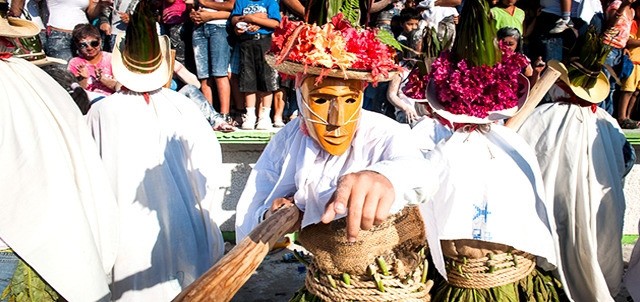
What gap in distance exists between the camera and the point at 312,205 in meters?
2.87

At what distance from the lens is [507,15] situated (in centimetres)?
796

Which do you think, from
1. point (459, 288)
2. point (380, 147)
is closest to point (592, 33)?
point (459, 288)

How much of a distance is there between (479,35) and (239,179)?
3.98 metres

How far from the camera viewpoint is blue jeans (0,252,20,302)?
375 centimetres

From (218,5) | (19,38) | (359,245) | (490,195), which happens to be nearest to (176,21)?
(218,5)

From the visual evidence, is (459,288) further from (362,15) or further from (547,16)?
(547,16)

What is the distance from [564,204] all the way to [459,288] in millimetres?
1844

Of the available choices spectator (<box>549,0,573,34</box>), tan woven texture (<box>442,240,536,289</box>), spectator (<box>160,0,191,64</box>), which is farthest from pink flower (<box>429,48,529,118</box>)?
spectator (<box>549,0,573,34</box>)

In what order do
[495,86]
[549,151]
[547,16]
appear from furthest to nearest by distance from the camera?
[547,16] → [549,151] → [495,86]

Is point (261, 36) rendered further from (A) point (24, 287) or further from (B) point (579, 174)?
(A) point (24, 287)

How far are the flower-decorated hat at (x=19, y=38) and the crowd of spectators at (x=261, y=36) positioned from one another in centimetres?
277

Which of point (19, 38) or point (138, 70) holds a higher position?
point (19, 38)

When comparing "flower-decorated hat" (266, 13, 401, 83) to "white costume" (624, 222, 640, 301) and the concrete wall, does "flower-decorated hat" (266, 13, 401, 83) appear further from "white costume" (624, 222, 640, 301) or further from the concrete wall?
the concrete wall

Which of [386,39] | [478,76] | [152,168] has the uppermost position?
[386,39]
